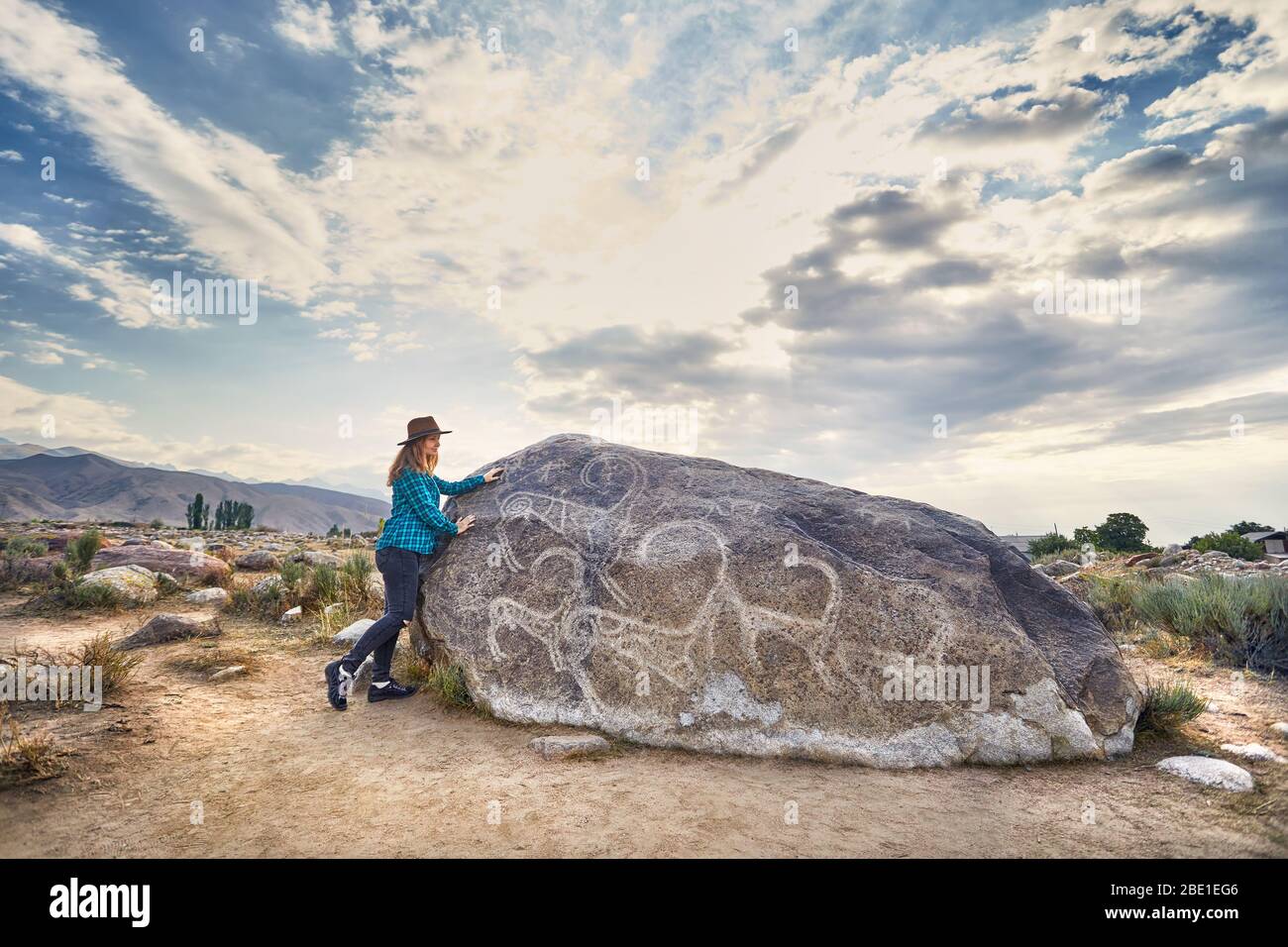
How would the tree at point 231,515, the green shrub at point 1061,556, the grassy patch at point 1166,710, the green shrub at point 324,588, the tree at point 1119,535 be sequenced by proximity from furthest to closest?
1. the tree at point 231,515
2. the tree at point 1119,535
3. the green shrub at point 1061,556
4. the green shrub at point 324,588
5. the grassy patch at point 1166,710

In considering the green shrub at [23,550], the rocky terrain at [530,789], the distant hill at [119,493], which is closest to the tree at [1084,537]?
the rocky terrain at [530,789]

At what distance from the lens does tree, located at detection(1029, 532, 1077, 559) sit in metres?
23.6

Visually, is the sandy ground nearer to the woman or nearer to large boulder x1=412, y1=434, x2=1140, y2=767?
large boulder x1=412, y1=434, x2=1140, y2=767

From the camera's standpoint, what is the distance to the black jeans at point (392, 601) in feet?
20.0

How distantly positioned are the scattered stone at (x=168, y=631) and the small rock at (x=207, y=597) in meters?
2.26

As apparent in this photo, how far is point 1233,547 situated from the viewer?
789 inches

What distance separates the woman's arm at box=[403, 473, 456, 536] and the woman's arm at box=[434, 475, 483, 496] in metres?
0.47

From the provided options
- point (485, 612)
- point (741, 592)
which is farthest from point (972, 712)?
point (485, 612)

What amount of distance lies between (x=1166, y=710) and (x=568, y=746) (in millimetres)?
4755

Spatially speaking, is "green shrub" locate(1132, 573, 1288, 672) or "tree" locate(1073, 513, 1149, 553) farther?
"tree" locate(1073, 513, 1149, 553)

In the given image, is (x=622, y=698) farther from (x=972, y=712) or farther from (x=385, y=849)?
(x=972, y=712)

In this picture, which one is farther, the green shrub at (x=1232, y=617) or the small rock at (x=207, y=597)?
the small rock at (x=207, y=597)

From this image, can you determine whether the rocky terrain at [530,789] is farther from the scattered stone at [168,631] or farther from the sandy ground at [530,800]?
the scattered stone at [168,631]

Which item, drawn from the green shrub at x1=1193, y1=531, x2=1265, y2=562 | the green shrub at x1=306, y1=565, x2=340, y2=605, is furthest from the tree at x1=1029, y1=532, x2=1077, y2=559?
the green shrub at x1=306, y1=565, x2=340, y2=605
